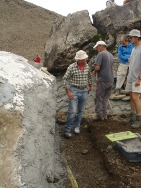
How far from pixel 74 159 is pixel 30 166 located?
2084 millimetres

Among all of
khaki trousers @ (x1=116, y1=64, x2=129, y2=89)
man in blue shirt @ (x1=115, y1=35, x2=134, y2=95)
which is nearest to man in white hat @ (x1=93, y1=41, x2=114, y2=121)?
man in blue shirt @ (x1=115, y1=35, x2=134, y2=95)

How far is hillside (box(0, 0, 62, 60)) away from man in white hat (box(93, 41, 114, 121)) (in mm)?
17579

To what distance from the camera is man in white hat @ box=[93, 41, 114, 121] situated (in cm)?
633

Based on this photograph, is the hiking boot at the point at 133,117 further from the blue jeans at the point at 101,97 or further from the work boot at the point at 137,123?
the blue jeans at the point at 101,97

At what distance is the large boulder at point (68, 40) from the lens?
940 cm

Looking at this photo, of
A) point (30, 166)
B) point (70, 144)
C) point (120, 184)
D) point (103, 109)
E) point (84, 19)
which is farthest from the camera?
point (84, 19)

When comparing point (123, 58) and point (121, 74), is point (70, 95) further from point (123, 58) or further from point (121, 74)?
point (121, 74)

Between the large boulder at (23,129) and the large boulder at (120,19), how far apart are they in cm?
567

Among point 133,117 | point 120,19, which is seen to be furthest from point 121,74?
point 120,19

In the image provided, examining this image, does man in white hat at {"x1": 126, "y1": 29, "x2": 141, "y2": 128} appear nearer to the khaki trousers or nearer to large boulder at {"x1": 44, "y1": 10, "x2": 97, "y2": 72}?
the khaki trousers

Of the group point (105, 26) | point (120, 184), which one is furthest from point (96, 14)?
point (120, 184)

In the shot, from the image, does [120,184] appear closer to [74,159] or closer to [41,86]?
[74,159]

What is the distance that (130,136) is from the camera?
521cm

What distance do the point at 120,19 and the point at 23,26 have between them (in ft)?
58.8
